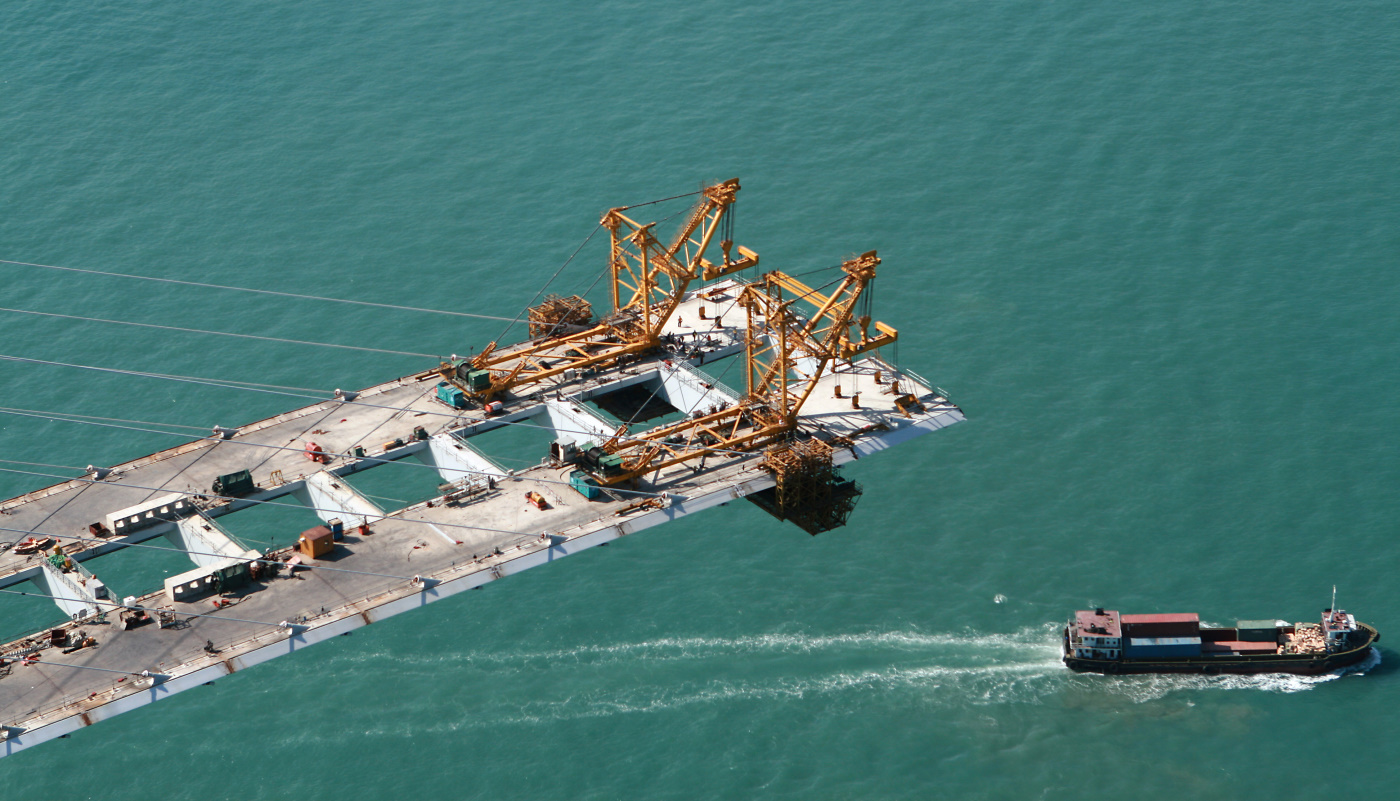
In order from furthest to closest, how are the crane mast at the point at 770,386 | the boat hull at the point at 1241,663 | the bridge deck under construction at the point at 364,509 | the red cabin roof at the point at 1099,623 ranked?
the boat hull at the point at 1241,663 → the red cabin roof at the point at 1099,623 → the crane mast at the point at 770,386 → the bridge deck under construction at the point at 364,509

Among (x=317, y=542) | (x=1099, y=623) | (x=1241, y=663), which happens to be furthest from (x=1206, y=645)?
(x=317, y=542)

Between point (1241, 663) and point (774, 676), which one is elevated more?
point (774, 676)

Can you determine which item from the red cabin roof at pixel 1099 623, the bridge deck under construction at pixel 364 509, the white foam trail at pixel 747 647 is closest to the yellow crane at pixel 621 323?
the bridge deck under construction at pixel 364 509

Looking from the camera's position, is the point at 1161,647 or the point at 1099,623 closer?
the point at 1099,623

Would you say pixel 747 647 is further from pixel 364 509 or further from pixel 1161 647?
pixel 364 509

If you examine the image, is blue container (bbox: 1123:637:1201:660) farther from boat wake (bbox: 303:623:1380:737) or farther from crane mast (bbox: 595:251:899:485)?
crane mast (bbox: 595:251:899:485)

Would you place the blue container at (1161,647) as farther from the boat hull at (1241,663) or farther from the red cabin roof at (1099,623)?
the red cabin roof at (1099,623)

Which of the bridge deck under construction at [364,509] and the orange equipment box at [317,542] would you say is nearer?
the bridge deck under construction at [364,509]
